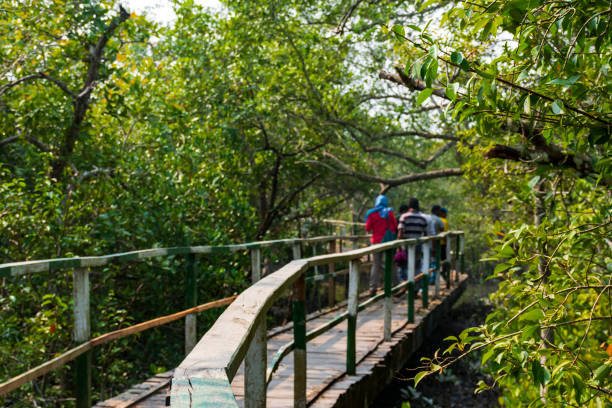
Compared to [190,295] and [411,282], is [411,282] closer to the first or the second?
[411,282]

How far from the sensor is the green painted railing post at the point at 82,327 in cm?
342

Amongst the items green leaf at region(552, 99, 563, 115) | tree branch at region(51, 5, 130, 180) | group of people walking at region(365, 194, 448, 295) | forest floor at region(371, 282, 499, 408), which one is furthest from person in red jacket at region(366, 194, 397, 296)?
green leaf at region(552, 99, 563, 115)

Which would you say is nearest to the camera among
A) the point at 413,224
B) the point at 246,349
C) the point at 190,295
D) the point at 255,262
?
the point at 246,349

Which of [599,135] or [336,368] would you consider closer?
[599,135]

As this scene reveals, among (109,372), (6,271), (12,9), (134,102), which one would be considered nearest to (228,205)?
(134,102)

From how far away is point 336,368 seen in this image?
17.6 ft

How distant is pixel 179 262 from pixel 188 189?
116 cm

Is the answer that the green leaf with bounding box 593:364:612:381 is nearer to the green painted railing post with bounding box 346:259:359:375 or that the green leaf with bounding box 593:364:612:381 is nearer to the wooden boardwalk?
the wooden boardwalk

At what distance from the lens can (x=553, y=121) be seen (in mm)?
2723

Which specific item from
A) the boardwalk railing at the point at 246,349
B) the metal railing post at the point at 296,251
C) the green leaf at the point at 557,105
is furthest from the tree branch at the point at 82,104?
the green leaf at the point at 557,105

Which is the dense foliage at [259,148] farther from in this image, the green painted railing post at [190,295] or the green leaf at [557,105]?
the green painted railing post at [190,295]

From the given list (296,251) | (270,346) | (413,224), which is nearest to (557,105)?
(270,346)

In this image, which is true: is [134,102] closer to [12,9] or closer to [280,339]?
[12,9]

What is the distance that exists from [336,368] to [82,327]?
2489mm
